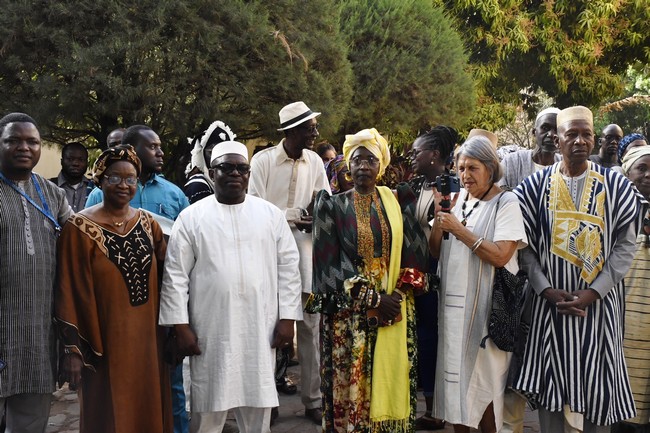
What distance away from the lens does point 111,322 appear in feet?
12.7

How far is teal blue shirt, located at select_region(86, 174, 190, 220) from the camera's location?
4.75 metres

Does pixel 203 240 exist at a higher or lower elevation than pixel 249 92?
lower

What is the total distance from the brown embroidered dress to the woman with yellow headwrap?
40.7 inches

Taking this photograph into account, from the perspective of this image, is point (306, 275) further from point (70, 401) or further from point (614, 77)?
point (614, 77)

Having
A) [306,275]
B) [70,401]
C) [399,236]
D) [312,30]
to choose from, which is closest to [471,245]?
[399,236]

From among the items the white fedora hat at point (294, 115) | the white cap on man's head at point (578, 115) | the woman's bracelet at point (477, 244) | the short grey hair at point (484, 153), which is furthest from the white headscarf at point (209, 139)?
the white cap on man's head at point (578, 115)

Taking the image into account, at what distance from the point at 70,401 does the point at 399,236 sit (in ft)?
11.4

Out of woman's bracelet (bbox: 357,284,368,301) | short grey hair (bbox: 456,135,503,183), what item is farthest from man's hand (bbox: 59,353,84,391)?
short grey hair (bbox: 456,135,503,183)

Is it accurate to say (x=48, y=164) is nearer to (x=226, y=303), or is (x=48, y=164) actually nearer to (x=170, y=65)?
(x=170, y=65)

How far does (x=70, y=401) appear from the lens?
5977 millimetres

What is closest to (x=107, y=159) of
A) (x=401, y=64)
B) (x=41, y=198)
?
(x=41, y=198)

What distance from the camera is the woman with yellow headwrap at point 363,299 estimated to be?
4.25 metres

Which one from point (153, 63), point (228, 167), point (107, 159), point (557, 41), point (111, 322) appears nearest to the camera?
point (111, 322)

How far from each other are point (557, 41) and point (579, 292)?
13705mm
